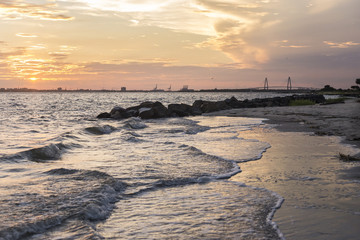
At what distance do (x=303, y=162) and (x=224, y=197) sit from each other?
3760 mm

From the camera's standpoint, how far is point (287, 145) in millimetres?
12648

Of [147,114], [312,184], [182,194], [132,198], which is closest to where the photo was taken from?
[132,198]

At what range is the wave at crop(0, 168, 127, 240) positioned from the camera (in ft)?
16.2

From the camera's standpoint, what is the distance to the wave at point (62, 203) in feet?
16.2

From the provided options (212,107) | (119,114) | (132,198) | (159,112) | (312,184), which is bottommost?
(132,198)

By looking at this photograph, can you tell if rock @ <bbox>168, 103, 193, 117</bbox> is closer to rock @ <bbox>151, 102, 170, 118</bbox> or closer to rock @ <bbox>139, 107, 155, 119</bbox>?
rock @ <bbox>151, 102, 170, 118</bbox>

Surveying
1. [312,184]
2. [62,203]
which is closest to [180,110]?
[312,184]

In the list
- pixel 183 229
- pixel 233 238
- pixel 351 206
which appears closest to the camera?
pixel 233 238

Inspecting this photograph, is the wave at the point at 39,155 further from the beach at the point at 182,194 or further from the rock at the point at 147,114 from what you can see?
the rock at the point at 147,114

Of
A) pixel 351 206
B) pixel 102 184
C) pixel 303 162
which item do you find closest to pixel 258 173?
pixel 303 162

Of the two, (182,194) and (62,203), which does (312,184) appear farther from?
(62,203)

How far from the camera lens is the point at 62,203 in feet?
19.6

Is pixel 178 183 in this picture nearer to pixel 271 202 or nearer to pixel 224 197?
pixel 224 197

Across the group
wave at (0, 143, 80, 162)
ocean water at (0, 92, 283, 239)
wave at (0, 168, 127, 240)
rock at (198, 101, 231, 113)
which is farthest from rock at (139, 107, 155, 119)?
wave at (0, 168, 127, 240)
